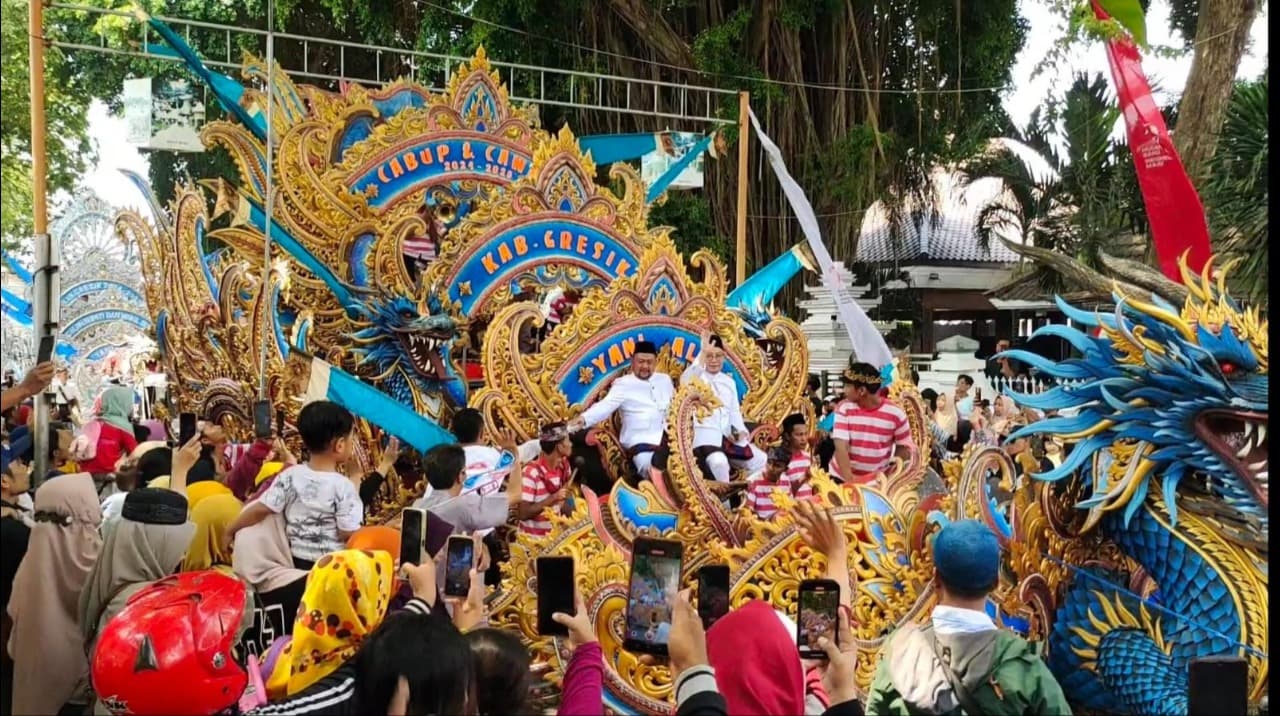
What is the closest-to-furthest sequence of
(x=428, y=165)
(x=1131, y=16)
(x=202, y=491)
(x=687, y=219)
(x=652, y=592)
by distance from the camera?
1. (x=1131, y=16)
2. (x=652, y=592)
3. (x=202, y=491)
4. (x=428, y=165)
5. (x=687, y=219)

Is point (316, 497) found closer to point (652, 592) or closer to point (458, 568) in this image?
point (458, 568)

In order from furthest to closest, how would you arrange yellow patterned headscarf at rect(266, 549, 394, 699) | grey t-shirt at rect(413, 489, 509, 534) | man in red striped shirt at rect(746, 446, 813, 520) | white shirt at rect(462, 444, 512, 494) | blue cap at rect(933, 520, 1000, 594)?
man in red striped shirt at rect(746, 446, 813, 520) → white shirt at rect(462, 444, 512, 494) → grey t-shirt at rect(413, 489, 509, 534) → yellow patterned headscarf at rect(266, 549, 394, 699) → blue cap at rect(933, 520, 1000, 594)

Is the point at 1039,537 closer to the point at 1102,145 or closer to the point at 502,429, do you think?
the point at 502,429

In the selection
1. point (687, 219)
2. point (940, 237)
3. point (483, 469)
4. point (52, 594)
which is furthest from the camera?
point (940, 237)

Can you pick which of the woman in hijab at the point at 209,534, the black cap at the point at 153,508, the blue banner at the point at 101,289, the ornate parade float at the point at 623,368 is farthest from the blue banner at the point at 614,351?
the blue banner at the point at 101,289

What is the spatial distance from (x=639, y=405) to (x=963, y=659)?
12.9ft

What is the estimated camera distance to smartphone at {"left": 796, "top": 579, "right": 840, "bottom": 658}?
2.32m

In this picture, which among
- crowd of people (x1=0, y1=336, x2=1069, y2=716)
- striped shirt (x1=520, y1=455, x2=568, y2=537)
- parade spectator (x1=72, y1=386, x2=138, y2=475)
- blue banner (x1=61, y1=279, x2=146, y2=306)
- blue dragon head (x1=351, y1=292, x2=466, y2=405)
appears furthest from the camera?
blue banner (x1=61, y1=279, x2=146, y2=306)

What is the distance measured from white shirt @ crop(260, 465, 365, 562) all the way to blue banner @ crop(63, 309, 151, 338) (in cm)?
790

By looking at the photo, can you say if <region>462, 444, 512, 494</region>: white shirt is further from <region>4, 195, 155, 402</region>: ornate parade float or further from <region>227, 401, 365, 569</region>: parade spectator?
<region>4, 195, 155, 402</region>: ornate parade float

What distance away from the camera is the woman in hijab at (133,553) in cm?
308

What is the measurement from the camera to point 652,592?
2.60m

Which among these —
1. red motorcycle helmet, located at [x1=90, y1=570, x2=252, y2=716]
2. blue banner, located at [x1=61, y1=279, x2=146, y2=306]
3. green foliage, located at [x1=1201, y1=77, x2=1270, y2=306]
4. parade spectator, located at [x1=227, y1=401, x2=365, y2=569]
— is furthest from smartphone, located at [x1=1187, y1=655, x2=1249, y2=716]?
blue banner, located at [x1=61, y1=279, x2=146, y2=306]

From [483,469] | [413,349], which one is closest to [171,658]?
[483,469]
